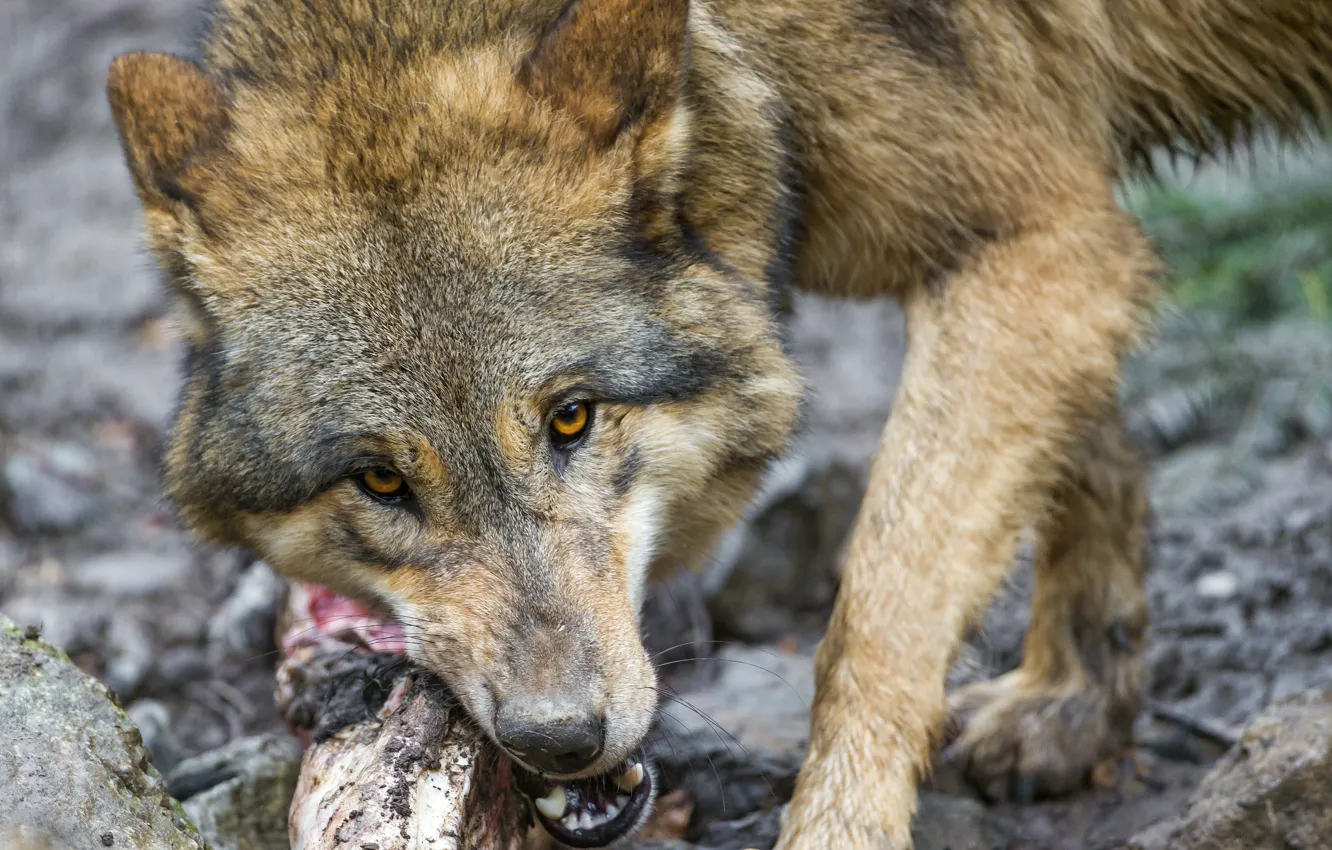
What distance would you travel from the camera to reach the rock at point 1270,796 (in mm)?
3008

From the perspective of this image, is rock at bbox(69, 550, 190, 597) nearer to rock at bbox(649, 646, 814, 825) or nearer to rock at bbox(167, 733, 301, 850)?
rock at bbox(167, 733, 301, 850)

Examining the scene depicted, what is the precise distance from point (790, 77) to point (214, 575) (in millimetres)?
3328

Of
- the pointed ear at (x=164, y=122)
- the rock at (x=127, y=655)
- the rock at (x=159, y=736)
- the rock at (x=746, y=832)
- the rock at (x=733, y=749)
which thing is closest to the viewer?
the pointed ear at (x=164, y=122)

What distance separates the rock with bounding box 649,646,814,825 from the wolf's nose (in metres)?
0.75

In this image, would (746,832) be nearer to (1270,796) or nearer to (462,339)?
(1270,796)

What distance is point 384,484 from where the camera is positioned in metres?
3.03

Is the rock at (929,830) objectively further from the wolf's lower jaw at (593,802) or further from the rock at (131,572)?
the rock at (131,572)

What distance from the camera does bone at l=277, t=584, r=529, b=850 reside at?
2.48 meters

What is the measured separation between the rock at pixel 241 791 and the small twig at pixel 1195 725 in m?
2.66

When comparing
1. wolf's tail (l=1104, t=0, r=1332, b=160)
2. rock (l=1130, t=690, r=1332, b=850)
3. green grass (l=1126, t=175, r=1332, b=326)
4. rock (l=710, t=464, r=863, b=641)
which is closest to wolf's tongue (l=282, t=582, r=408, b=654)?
rock (l=710, t=464, r=863, b=641)

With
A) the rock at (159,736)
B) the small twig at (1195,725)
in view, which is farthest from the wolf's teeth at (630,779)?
the small twig at (1195,725)

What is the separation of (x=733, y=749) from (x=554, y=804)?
1.00 meters

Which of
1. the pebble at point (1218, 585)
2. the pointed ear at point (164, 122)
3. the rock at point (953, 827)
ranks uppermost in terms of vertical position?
the pointed ear at point (164, 122)

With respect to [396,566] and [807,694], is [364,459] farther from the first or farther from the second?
[807,694]
